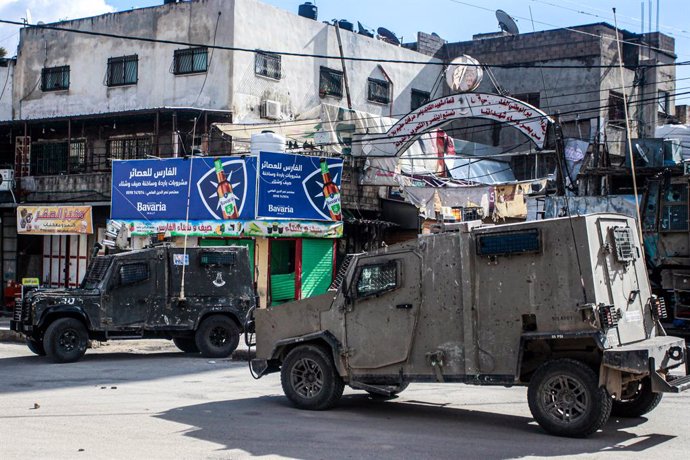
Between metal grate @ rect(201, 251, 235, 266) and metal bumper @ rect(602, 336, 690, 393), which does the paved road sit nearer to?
metal bumper @ rect(602, 336, 690, 393)

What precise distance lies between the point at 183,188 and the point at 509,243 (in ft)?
53.1

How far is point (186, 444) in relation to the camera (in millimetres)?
8625

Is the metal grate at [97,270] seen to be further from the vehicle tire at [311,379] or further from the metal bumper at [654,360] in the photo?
the metal bumper at [654,360]

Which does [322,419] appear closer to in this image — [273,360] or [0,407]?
[273,360]

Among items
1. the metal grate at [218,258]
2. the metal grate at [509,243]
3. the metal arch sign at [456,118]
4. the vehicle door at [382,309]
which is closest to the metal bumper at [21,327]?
the metal grate at [218,258]

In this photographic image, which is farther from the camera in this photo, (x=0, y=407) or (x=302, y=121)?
(x=302, y=121)

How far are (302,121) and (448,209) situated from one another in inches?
290

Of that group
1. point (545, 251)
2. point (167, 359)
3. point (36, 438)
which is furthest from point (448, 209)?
point (36, 438)

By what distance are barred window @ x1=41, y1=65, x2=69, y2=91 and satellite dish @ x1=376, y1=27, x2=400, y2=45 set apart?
46.6ft

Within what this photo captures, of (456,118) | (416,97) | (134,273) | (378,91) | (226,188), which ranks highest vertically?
(416,97)

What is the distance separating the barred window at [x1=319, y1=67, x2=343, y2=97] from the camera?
32.6m

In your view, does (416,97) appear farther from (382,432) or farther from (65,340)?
(382,432)

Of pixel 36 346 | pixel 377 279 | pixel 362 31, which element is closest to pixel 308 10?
pixel 362 31

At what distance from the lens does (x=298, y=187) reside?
2372 cm
